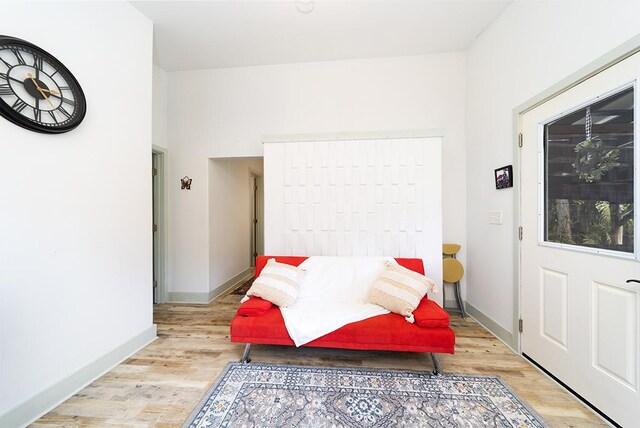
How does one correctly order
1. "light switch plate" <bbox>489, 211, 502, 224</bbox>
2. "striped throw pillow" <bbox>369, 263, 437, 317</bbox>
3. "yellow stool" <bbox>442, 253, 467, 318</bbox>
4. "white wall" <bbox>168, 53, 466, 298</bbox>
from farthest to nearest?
"white wall" <bbox>168, 53, 466, 298</bbox> < "yellow stool" <bbox>442, 253, 467, 318</bbox> < "light switch plate" <bbox>489, 211, 502, 224</bbox> < "striped throw pillow" <bbox>369, 263, 437, 317</bbox>

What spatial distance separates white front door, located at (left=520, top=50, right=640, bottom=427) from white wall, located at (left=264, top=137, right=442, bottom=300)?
77 centimetres

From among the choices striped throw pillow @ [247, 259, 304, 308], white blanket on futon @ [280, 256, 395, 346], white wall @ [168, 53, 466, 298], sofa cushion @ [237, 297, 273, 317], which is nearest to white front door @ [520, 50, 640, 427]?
white wall @ [168, 53, 466, 298]

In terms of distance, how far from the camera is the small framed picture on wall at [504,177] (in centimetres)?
218

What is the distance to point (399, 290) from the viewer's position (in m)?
2.01

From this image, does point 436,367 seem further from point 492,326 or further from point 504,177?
point 504,177

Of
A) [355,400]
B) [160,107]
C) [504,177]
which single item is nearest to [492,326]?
[504,177]

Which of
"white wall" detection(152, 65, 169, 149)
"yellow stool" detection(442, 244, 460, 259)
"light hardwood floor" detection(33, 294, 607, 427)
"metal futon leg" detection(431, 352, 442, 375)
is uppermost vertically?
"white wall" detection(152, 65, 169, 149)

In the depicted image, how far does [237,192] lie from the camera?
4.16 meters

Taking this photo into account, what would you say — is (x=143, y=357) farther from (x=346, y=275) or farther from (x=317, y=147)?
(x=317, y=147)

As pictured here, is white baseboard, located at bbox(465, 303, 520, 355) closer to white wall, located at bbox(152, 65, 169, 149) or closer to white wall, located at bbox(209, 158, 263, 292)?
white wall, located at bbox(209, 158, 263, 292)

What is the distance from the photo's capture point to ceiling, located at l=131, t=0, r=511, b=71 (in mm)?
2266

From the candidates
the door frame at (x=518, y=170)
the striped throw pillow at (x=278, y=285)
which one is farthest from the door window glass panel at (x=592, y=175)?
the striped throw pillow at (x=278, y=285)

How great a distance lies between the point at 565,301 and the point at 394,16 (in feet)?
9.22

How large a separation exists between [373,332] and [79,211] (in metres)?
2.30
